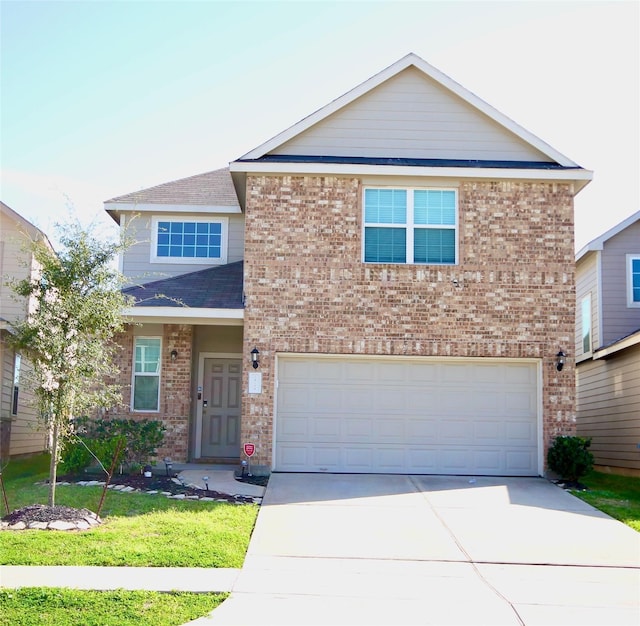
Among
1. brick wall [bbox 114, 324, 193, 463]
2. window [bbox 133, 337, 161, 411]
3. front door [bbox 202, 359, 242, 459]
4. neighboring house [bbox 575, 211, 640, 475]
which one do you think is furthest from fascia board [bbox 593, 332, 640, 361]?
window [bbox 133, 337, 161, 411]

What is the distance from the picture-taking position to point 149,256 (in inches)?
695

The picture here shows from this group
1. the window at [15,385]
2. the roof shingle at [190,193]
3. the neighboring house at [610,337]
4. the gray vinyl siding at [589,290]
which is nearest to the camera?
the neighboring house at [610,337]

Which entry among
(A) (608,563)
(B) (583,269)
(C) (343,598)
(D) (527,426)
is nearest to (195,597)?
(C) (343,598)

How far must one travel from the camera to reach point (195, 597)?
7344 millimetres

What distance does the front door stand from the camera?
16.4 metres

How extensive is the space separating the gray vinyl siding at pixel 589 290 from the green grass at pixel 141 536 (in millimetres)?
10759

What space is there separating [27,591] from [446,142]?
10.9 metres

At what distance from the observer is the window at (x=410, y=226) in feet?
48.0

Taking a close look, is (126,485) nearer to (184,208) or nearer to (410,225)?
(410,225)

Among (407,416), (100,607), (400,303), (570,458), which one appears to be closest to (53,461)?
(100,607)

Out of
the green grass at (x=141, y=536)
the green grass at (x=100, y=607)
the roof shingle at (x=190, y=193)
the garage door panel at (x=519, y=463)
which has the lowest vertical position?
the green grass at (x=100, y=607)

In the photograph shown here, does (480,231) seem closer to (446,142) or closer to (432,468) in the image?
(446,142)

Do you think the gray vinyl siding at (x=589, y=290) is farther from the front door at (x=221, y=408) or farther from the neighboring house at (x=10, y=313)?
the neighboring house at (x=10, y=313)

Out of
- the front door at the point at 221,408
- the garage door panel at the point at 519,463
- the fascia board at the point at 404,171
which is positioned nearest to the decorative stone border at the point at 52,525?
the front door at the point at 221,408
